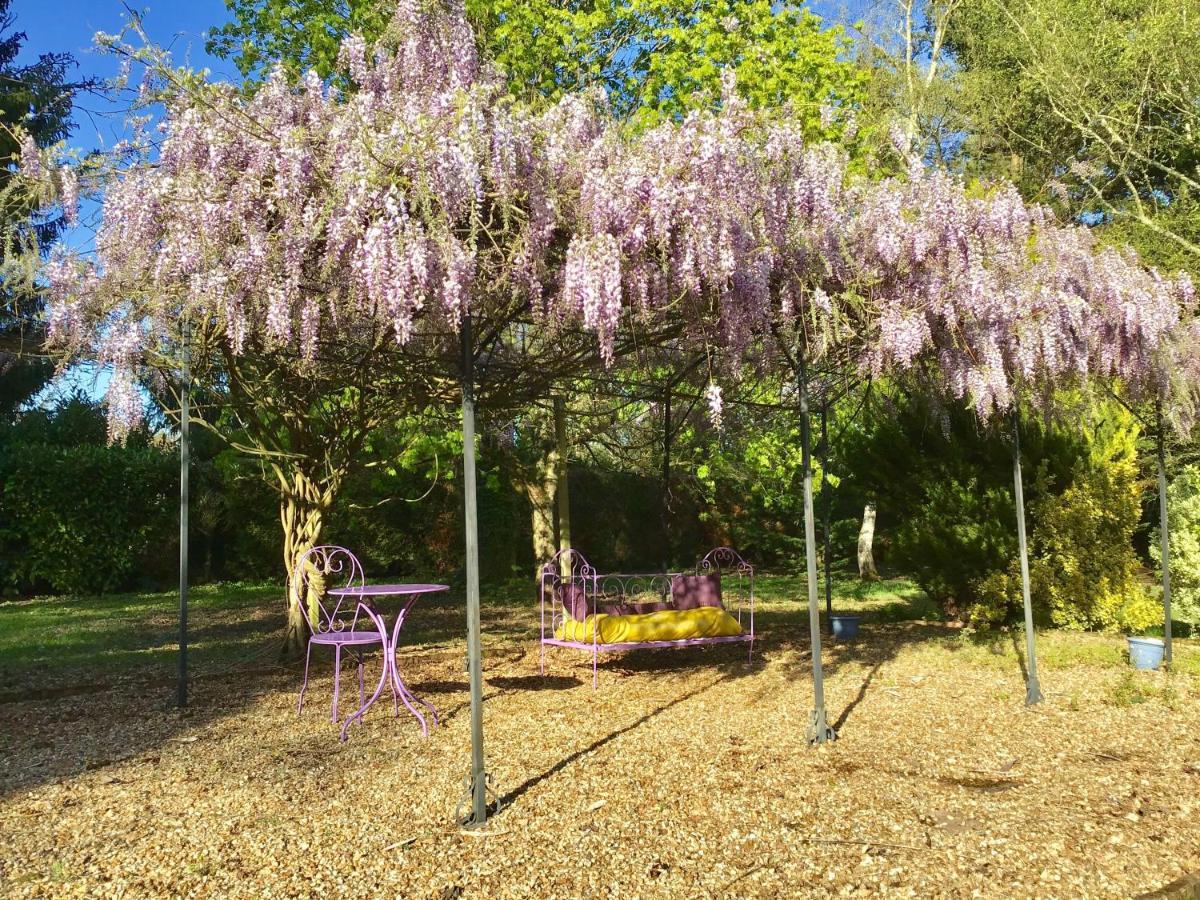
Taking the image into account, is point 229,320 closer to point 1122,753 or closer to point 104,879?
point 104,879

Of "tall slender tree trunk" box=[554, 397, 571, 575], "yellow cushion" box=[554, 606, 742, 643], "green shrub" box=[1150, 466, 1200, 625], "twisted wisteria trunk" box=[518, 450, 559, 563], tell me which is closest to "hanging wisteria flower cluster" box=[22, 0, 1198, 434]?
"yellow cushion" box=[554, 606, 742, 643]

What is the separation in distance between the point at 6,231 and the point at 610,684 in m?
4.61

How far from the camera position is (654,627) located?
631 cm

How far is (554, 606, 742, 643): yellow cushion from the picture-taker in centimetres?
619

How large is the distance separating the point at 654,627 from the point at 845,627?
2508 millimetres

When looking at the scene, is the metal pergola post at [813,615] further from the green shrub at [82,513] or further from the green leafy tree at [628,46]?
the green shrub at [82,513]

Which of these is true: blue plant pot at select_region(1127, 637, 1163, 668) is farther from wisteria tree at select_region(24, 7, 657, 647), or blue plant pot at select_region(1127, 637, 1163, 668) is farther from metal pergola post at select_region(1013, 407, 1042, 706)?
wisteria tree at select_region(24, 7, 657, 647)

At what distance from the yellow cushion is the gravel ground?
35 centimetres

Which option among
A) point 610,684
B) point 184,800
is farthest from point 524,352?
point 184,800

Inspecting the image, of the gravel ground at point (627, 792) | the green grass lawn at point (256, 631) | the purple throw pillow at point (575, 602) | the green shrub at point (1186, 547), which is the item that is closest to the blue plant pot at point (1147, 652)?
the green grass lawn at point (256, 631)

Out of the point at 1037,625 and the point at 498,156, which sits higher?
the point at 498,156

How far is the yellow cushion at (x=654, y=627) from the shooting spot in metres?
6.19

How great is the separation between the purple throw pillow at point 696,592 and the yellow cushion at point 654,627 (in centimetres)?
87

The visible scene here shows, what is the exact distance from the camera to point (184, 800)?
12.1 ft
